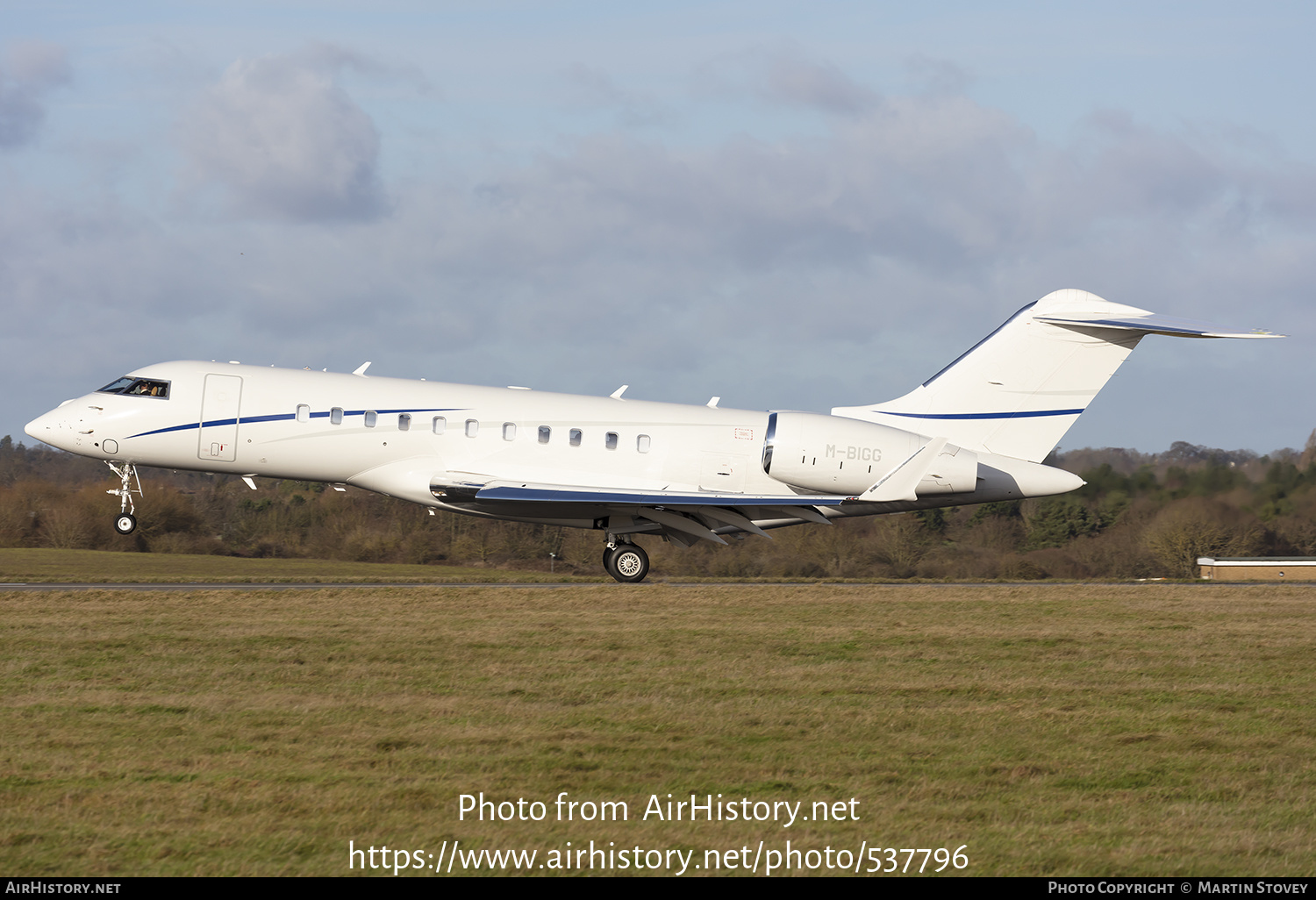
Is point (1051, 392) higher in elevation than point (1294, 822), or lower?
higher

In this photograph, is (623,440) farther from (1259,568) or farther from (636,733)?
(1259,568)

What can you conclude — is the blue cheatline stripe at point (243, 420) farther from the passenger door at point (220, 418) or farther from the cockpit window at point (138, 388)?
the cockpit window at point (138, 388)

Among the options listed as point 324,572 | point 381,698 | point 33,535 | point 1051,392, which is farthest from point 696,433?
point 33,535

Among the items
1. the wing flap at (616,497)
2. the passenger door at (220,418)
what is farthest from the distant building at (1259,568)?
the passenger door at (220,418)

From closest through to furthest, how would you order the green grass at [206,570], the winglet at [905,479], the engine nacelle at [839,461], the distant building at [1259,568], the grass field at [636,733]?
the grass field at [636,733], the winglet at [905,479], the engine nacelle at [839,461], the green grass at [206,570], the distant building at [1259,568]

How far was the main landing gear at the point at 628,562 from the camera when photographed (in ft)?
81.7

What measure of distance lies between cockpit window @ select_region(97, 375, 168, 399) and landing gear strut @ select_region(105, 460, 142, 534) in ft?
4.62

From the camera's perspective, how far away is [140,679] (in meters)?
12.0

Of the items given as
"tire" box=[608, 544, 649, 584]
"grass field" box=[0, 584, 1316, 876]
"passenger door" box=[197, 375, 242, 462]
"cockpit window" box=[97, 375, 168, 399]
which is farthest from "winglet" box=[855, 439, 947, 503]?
"cockpit window" box=[97, 375, 168, 399]

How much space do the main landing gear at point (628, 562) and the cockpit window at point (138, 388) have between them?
9.30 meters

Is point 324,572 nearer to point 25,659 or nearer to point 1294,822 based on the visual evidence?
point 25,659

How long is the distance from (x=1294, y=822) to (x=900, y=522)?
88.9 ft

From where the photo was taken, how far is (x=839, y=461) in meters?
24.5

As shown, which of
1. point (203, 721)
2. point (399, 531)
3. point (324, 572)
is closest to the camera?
point (203, 721)
